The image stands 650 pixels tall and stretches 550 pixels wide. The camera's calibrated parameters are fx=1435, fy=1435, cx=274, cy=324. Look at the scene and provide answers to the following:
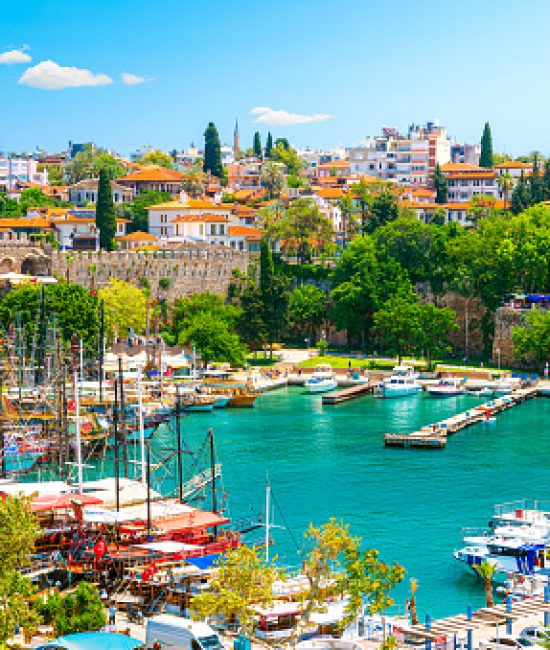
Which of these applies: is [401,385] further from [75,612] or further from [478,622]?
[75,612]

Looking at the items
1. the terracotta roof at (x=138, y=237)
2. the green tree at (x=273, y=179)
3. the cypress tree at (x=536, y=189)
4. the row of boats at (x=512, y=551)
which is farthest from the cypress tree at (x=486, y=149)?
the row of boats at (x=512, y=551)

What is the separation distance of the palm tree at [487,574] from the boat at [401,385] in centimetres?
3434

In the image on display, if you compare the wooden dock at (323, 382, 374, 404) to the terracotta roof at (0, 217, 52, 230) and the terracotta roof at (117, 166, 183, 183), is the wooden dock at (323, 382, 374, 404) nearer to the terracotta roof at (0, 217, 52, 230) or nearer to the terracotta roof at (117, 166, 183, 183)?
the terracotta roof at (0, 217, 52, 230)

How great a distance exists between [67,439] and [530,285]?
1557 inches

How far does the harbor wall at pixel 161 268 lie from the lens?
82938mm

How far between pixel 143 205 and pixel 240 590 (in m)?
83.2

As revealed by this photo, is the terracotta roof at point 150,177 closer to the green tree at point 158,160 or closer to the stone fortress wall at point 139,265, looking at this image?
the green tree at point 158,160

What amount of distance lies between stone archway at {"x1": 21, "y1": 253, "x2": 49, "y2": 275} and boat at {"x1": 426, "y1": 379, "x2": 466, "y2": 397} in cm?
2439

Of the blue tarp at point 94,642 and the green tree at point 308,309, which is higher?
the green tree at point 308,309

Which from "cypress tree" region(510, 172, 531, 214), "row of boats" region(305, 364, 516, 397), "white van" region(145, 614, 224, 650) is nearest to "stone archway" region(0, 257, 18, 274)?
"row of boats" region(305, 364, 516, 397)

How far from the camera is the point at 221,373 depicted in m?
73.0

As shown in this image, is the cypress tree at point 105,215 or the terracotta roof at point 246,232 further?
the terracotta roof at point 246,232

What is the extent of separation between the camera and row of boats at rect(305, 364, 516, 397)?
7062cm

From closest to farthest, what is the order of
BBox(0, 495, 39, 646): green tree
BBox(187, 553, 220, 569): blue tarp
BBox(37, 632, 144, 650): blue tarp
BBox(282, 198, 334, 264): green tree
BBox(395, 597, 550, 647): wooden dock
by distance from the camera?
BBox(0, 495, 39, 646): green tree
BBox(37, 632, 144, 650): blue tarp
BBox(395, 597, 550, 647): wooden dock
BBox(187, 553, 220, 569): blue tarp
BBox(282, 198, 334, 264): green tree
